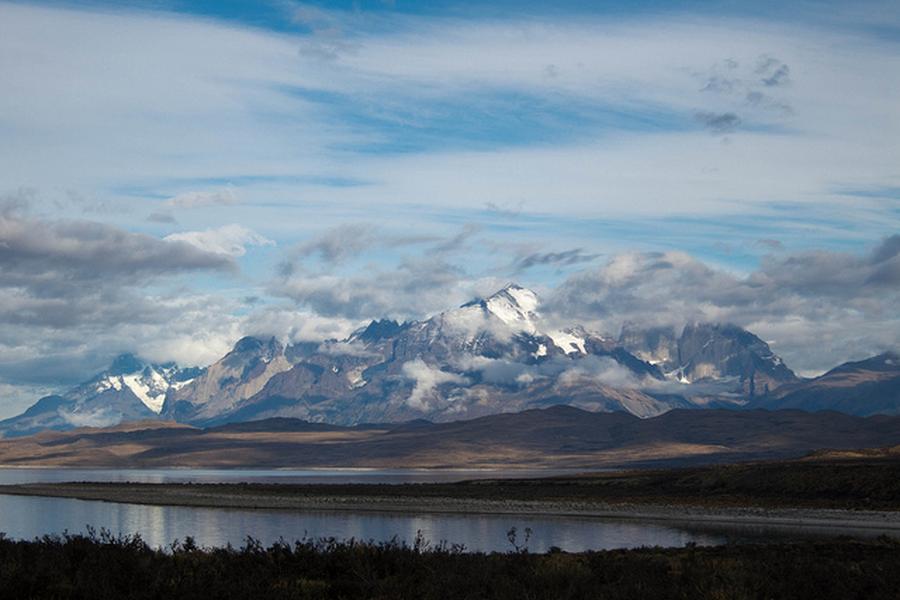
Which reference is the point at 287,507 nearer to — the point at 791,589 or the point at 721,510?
the point at 721,510

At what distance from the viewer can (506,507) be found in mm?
103188

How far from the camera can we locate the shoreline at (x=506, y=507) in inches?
3115

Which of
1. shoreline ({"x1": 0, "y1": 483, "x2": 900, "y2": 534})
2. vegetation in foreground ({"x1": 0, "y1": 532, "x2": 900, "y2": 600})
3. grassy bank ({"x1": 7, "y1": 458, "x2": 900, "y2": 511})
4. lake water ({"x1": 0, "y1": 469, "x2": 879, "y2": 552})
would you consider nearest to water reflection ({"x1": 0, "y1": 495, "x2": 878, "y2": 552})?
lake water ({"x1": 0, "y1": 469, "x2": 879, "y2": 552})

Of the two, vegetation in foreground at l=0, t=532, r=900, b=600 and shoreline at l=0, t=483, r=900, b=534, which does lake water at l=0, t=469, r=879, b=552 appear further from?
vegetation in foreground at l=0, t=532, r=900, b=600

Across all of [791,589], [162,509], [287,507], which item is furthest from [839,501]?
[791,589]

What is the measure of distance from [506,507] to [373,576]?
7913cm

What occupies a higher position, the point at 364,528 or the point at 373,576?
the point at 373,576

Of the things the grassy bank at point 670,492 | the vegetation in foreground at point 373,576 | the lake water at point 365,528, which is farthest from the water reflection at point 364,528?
the vegetation in foreground at point 373,576

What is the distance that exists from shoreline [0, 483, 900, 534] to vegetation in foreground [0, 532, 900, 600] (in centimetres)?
4365

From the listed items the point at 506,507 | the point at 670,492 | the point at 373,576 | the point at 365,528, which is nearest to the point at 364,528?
the point at 365,528

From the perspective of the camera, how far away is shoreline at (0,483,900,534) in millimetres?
79125

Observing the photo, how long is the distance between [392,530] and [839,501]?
132 ft

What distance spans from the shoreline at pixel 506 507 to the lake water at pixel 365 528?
14.2 feet

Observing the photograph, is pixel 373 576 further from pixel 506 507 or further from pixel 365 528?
pixel 506 507
